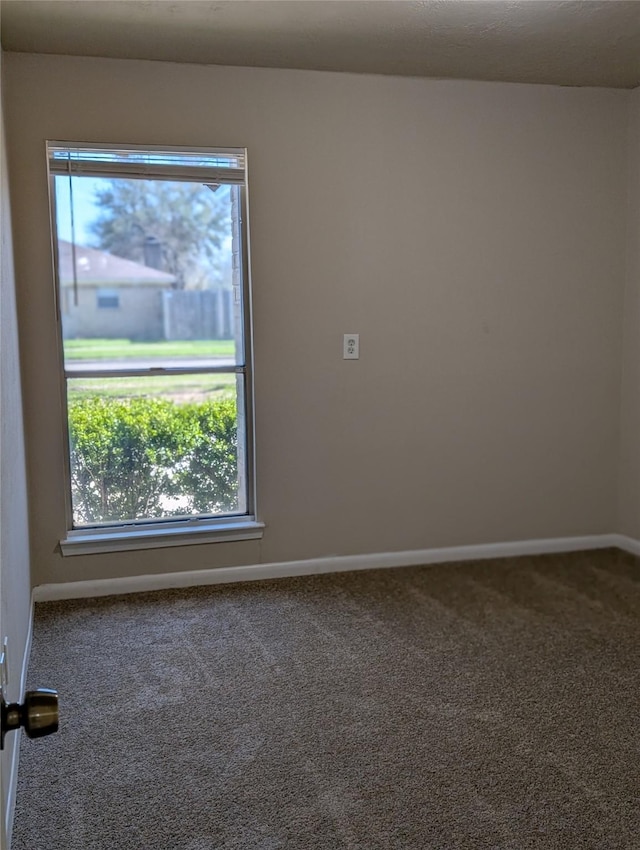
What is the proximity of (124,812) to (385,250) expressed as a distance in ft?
8.41

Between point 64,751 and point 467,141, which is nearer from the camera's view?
point 64,751

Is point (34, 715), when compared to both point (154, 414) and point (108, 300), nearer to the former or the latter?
point (154, 414)

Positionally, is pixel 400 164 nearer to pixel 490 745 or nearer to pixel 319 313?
pixel 319 313

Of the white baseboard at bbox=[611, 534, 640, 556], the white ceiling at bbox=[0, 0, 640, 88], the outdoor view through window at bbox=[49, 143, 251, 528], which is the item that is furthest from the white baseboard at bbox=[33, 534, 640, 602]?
the white ceiling at bbox=[0, 0, 640, 88]

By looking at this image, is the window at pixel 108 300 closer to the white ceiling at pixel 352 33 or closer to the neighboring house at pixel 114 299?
the neighboring house at pixel 114 299

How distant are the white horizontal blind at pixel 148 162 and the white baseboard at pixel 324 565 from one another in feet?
5.82

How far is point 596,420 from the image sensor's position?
4.00 metres

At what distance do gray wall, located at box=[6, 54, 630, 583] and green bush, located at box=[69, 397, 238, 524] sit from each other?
0.16 metres

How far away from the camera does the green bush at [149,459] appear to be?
3447 mm

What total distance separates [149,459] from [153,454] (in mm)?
30

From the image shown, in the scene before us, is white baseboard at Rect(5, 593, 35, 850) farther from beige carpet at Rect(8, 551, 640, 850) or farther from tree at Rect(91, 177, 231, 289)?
tree at Rect(91, 177, 231, 289)

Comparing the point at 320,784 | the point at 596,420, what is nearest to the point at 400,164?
the point at 596,420

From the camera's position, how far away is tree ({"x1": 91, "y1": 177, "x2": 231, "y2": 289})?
6566mm

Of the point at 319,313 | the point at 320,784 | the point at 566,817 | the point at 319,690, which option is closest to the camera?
the point at 566,817
